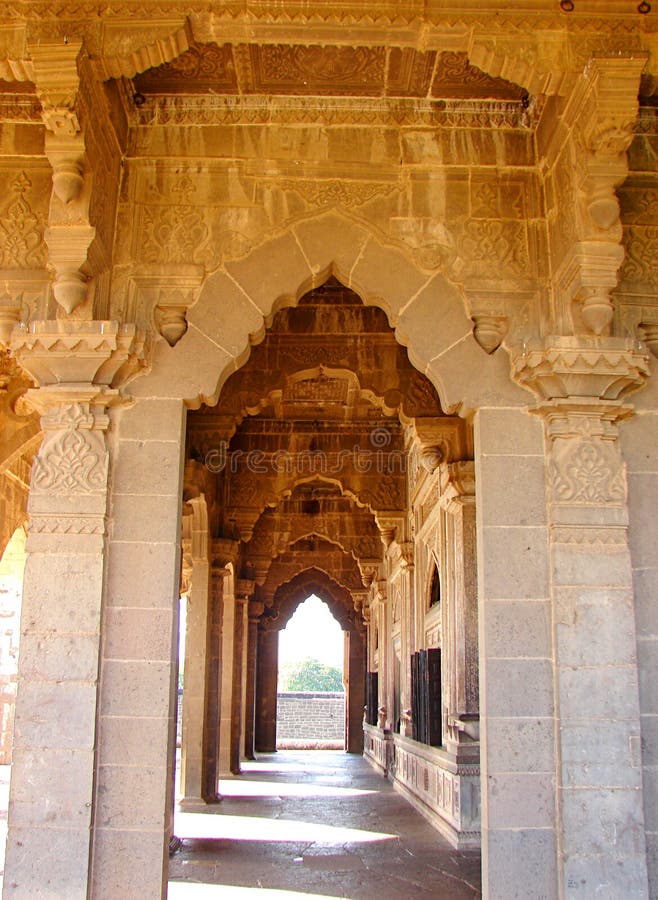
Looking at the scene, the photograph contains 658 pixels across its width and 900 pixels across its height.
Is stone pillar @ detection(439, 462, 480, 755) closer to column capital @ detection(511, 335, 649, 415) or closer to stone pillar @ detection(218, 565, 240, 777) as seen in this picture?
column capital @ detection(511, 335, 649, 415)

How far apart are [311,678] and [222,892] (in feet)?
208

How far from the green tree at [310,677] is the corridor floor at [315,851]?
185 ft

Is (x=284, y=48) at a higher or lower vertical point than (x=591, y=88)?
higher

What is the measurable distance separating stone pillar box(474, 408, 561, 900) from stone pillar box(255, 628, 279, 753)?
1602 centimetres

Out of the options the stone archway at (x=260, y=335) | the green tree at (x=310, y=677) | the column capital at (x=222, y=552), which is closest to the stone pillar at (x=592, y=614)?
the stone archway at (x=260, y=335)

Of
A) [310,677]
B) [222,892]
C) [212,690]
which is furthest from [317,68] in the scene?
[310,677]

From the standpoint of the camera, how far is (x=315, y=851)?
7785 mm

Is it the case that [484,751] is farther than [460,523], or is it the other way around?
[460,523]

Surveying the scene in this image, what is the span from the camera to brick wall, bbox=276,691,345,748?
29688 mm

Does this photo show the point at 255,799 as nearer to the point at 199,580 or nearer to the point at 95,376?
the point at 199,580

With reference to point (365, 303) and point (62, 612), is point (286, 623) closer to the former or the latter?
point (365, 303)

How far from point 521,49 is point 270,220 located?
1.61 meters

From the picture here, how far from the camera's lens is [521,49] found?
4770 millimetres

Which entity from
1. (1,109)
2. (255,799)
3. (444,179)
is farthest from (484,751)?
(255,799)
